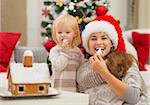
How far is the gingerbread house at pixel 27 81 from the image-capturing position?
84 centimetres

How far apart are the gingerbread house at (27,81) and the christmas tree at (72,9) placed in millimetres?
2288

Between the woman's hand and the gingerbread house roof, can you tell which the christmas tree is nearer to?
the woman's hand

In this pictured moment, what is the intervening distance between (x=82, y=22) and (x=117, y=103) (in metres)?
2.06

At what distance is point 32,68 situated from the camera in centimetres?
91

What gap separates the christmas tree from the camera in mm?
3268

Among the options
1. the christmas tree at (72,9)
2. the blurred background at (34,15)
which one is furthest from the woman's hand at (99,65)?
the blurred background at (34,15)

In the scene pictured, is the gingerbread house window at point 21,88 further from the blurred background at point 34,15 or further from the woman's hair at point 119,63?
the blurred background at point 34,15

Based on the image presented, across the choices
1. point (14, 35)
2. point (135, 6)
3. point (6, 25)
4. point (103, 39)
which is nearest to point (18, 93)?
point (103, 39)

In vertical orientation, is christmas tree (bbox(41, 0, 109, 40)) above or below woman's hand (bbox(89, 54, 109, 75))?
above

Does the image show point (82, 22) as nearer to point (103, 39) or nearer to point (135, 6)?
point (135, 6)

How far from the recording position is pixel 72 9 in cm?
327

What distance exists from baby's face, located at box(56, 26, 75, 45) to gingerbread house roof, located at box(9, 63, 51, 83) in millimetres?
490

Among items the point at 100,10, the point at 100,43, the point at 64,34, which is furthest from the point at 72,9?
the point at 100,43

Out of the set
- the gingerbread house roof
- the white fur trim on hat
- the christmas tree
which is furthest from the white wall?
the gingerbread house roof
